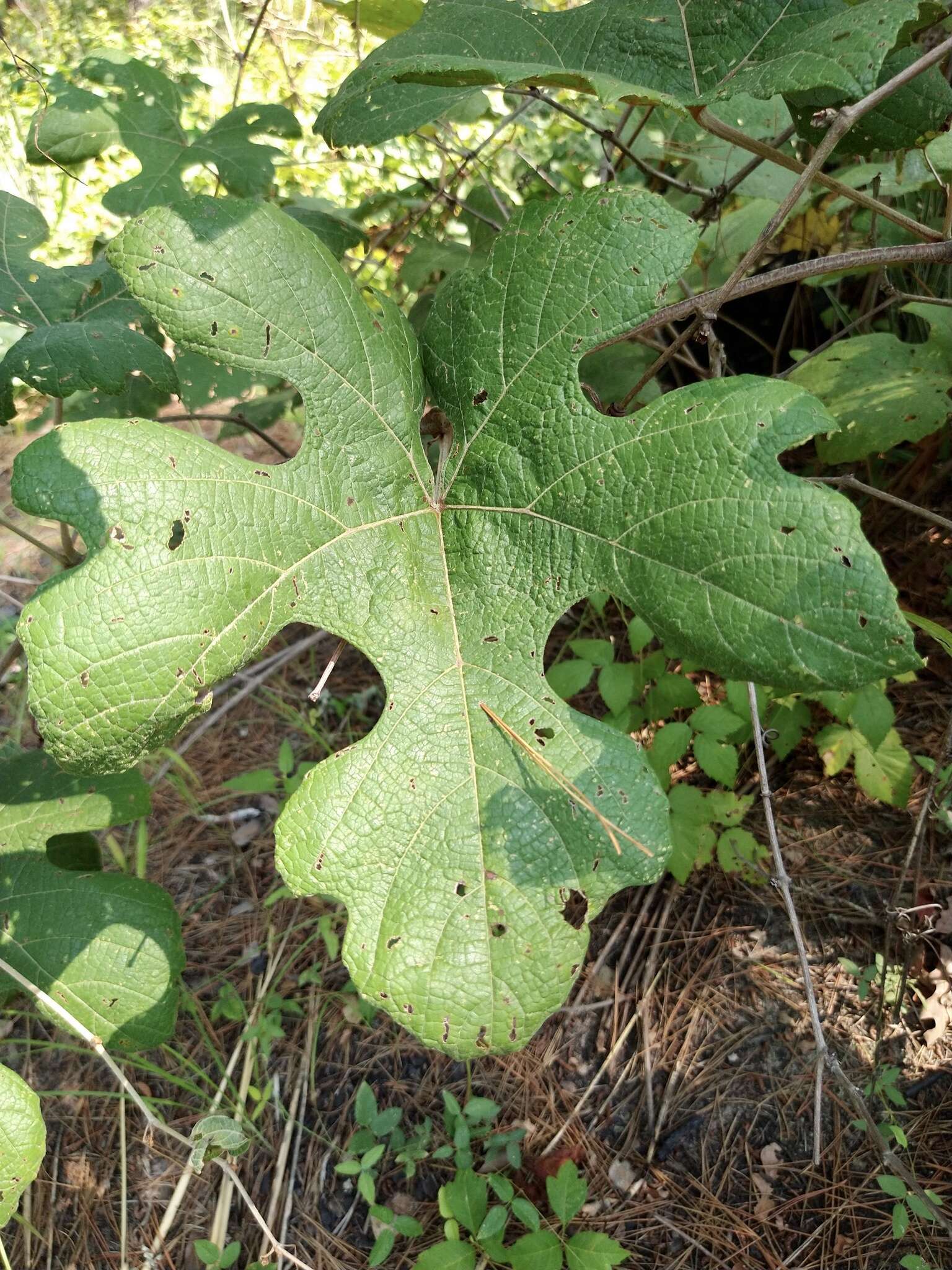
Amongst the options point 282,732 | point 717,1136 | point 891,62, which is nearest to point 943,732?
point 717,1136

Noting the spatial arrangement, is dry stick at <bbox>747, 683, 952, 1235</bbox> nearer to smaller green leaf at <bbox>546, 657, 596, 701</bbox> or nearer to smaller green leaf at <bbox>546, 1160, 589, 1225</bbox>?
smaller green leaf at <bbox>546, 1160, 589, 1225</bbox>

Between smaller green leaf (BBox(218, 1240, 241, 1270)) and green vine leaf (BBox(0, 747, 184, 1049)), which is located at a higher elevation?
green vine leaf (BBox(0, 747, 184, 1049))

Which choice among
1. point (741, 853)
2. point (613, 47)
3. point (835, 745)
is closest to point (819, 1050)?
point (741, 853)

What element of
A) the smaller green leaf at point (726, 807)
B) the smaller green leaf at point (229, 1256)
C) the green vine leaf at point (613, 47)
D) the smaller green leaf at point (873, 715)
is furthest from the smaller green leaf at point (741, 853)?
the green vine leaf at point (613, 47)

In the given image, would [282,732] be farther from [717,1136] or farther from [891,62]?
[891,62]

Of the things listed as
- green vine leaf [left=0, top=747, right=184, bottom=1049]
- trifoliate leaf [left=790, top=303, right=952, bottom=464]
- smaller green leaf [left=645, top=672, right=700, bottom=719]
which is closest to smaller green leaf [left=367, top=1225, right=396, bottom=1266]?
green vine leaf [left=0, top=747, right=184, bottom=1049]

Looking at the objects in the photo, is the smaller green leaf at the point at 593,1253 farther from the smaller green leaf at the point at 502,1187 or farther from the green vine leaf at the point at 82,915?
the green vine leaf at the point at 82,915
